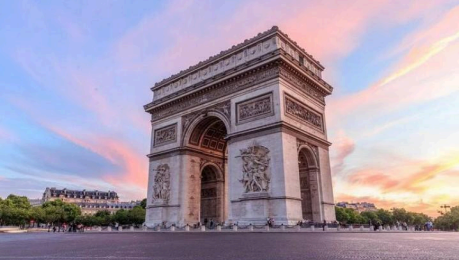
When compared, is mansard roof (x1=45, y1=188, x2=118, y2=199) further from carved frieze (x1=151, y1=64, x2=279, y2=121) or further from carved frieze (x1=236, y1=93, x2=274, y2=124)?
carved frieze (x1=236, y1=93, x2=274, y2=124)

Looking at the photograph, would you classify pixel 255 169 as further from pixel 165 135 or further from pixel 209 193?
pixel 165 135

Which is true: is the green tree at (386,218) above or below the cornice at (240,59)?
below

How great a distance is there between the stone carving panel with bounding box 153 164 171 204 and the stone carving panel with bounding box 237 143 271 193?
8.31m

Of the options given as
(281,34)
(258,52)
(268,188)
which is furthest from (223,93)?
(268,188)

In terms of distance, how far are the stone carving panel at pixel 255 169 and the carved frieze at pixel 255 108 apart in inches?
88.2

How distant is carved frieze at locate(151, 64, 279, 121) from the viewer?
23.6 meters

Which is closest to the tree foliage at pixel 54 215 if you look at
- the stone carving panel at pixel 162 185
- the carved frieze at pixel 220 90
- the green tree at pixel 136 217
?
the green tree at pixel 136 217

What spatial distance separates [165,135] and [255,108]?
34.5 ft

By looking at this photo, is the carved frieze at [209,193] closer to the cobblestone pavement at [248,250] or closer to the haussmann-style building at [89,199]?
the cobblestone pavement at [248,250]

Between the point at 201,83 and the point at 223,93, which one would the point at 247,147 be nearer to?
the point at 223,93

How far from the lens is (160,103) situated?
3136cm

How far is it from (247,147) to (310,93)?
289 inches

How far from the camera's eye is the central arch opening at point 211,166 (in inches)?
1145

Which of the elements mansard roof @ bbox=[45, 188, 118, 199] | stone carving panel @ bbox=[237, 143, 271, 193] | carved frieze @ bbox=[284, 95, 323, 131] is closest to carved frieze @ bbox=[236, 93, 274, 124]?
carved frieze @ bbox=[284, 95, 323, 131]
